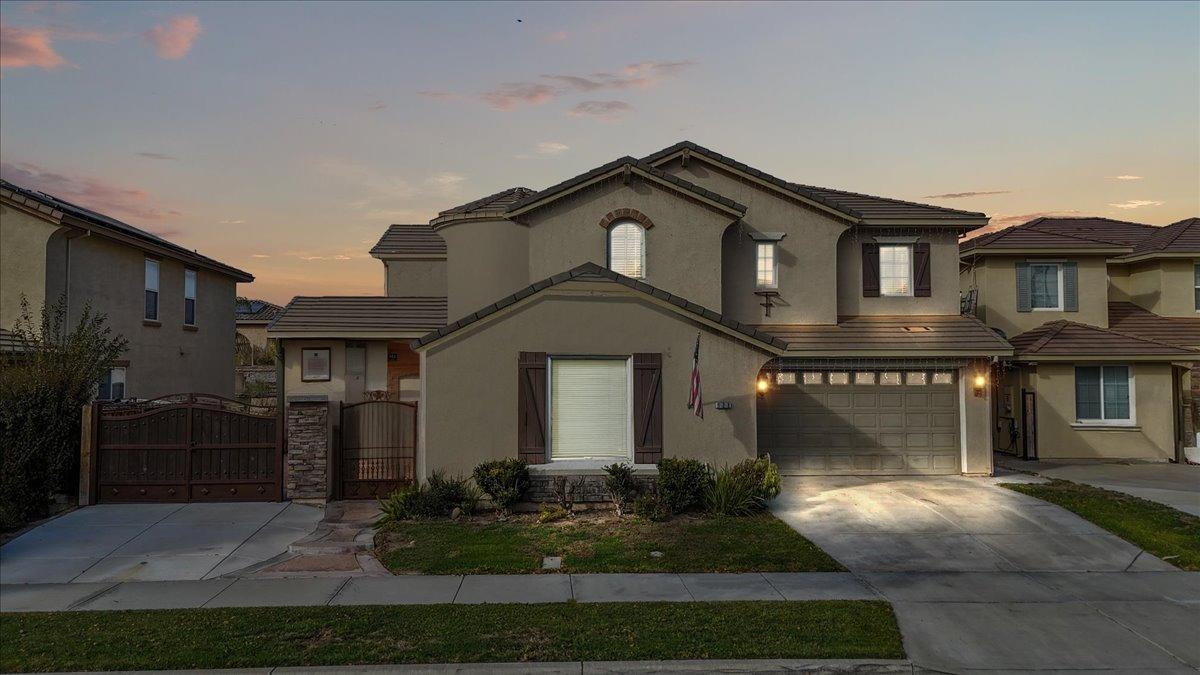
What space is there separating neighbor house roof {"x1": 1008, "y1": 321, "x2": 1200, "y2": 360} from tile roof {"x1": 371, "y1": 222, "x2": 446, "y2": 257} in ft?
55.0

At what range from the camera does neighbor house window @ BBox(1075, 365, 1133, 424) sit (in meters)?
19.0

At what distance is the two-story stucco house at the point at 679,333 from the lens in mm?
12555

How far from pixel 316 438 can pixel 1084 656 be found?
11.7m

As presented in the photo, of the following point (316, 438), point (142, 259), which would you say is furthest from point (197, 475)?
point (142, 259)

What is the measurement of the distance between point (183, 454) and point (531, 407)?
6.32 metres

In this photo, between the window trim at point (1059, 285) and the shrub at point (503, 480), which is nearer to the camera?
the shrub at point (503, 480)

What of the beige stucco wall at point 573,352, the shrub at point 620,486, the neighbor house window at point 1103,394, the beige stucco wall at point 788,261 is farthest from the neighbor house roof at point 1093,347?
the shrub at point 620,486

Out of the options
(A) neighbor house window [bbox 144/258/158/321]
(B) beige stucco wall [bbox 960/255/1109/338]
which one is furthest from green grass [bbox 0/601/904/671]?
(B) beige stucco wall [bbox 960/255/1109/338]

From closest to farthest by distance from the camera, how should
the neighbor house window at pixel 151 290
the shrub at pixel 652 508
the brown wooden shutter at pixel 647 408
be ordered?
the shrub at pixel 652 508, the brown wooden shutter at pixel 647 408, the neighbor house window at pixel 151 290

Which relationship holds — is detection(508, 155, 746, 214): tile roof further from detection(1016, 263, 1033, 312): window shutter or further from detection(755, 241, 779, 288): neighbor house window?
detection(1016, 263, 1033, 312): window shutter

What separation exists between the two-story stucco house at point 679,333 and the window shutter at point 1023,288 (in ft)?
14.8

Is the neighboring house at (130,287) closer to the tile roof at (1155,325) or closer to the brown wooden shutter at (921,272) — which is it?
the brown wooden shutter at (921,272)

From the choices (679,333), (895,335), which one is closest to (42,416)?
(679,333)

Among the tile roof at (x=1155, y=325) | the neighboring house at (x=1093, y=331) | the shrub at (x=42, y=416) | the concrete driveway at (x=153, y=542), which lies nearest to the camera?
the concrete driveway at (x=153, y=542)
